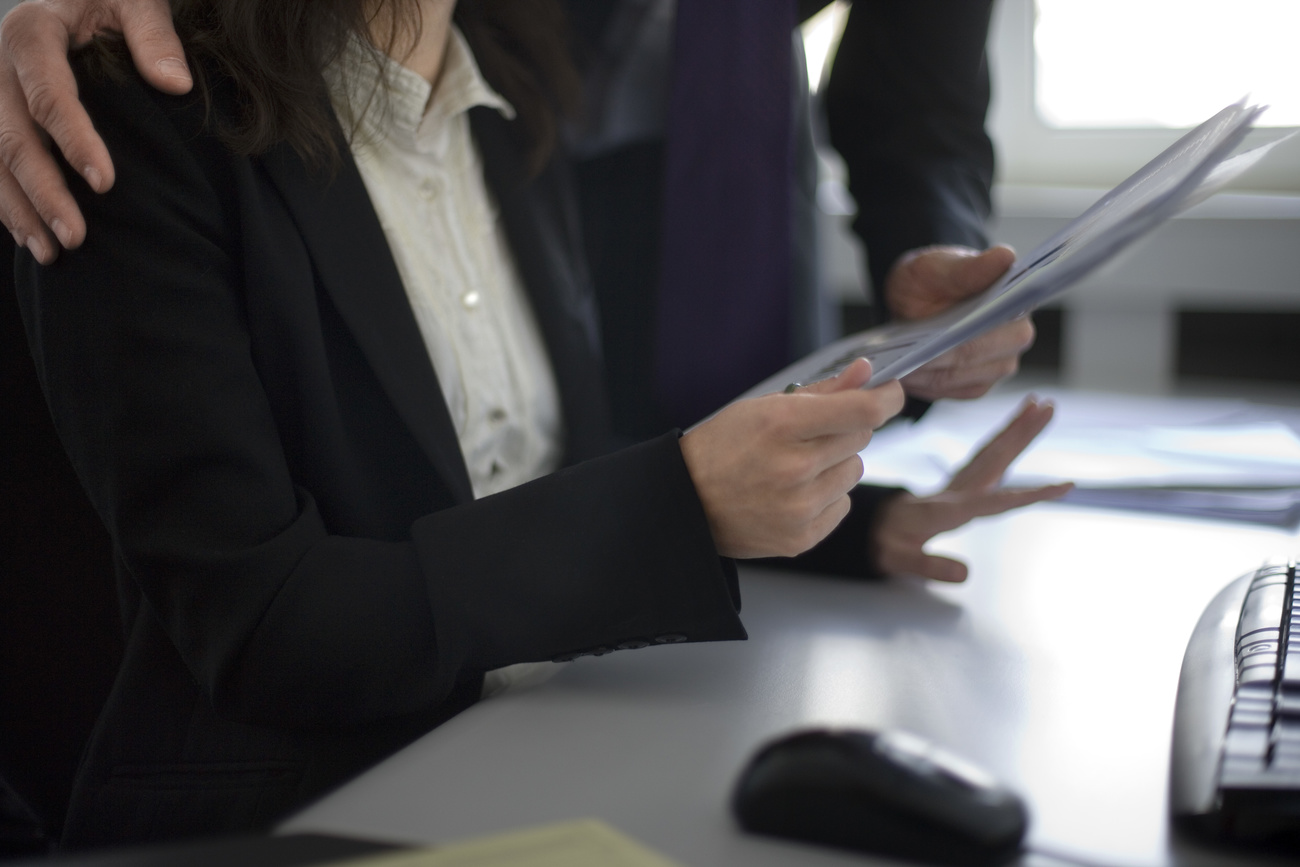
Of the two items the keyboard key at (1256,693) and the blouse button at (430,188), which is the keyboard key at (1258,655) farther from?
the blouse button at (430,188)

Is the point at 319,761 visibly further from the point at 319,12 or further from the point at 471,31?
the point at 471,31

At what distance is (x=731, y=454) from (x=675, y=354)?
539 millimetres

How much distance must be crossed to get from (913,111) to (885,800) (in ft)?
3.40

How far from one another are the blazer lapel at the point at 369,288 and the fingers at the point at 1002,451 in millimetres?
423

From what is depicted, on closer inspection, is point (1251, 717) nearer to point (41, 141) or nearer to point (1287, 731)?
point (1287, 731)

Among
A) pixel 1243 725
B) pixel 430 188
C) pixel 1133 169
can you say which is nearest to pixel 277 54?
pixel 430 188

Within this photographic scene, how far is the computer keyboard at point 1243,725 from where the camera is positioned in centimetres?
37

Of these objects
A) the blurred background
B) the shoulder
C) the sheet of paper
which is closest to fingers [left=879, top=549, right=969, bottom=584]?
the sheet of paper

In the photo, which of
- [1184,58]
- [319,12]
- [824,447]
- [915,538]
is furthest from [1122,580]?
[1184,58]

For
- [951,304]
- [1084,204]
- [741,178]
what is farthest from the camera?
[1084,204]

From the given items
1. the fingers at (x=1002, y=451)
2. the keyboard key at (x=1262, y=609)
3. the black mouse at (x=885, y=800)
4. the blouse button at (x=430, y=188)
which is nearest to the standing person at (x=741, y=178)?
the fingers at (x=1002, y=451)

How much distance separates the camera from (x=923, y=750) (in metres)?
0.38

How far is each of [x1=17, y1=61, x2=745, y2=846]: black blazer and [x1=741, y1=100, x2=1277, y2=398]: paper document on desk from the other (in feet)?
0.49

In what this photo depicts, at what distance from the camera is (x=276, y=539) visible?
0.57m
